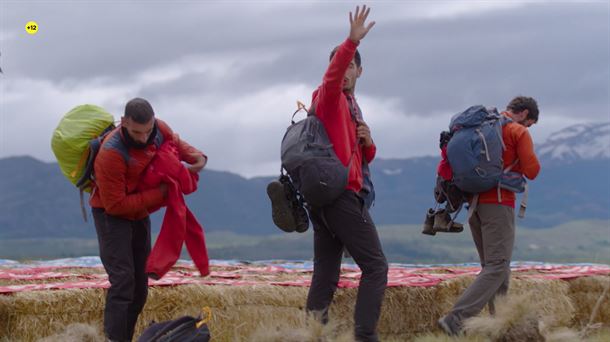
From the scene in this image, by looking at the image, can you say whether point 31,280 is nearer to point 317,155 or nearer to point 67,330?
point 67,330

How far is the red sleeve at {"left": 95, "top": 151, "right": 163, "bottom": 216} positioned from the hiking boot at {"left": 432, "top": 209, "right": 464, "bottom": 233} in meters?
3.20

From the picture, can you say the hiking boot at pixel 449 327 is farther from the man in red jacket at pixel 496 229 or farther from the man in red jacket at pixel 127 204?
the man in red jacket at pixel 127 204

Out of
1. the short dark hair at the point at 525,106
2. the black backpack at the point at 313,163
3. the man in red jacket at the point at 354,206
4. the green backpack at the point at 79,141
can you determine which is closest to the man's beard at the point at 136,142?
the green backpack at the point at 79,141

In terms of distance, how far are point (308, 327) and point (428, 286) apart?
2897 mm

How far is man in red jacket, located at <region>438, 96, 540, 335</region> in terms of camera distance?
9.58 m

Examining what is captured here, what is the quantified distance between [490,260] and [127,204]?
138 inches

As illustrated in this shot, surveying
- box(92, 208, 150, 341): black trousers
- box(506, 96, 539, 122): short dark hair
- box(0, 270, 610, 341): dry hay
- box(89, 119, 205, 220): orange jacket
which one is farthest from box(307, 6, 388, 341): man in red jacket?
box(506, 96, 539, 122): short dark hair

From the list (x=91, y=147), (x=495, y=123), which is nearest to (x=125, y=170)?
(x=91, y=147)

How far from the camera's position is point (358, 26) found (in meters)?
8.09

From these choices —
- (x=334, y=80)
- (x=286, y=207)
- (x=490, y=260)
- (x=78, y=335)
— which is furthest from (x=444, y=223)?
(x=78, y=335)

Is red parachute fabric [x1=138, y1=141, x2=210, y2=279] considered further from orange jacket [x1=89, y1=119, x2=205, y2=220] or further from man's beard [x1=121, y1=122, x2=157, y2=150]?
man's beard [x1=121, y1=122, x2=157, y2=150]

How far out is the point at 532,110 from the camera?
1001 centimetres

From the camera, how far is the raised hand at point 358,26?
8078 millimetres

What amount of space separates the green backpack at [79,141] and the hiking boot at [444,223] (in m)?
3.40
